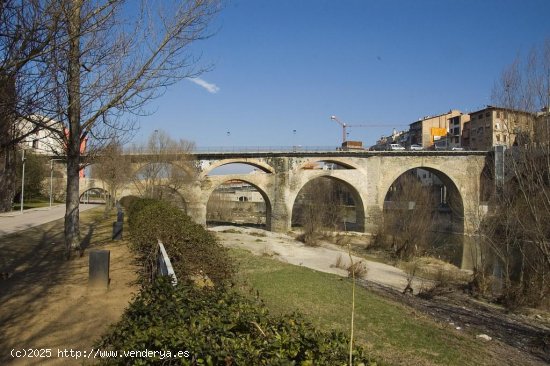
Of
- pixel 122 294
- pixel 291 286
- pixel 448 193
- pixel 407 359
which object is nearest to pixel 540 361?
pixel 407 359

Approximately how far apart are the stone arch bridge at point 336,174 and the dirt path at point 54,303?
3022 centimetres

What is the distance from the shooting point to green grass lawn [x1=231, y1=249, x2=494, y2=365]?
5859 millimetres

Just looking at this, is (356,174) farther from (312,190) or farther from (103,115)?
(103,115)

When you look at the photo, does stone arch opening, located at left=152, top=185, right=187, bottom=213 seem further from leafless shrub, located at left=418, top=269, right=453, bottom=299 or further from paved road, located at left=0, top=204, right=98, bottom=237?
leafless shrub, located at left=418, top=269, right=453, bottom=299

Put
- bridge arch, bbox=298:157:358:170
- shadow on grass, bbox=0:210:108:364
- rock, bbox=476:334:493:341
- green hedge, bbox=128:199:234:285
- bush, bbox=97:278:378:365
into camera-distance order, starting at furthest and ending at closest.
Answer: bridge arch, bbox=298:157:358:170
rock, bbox=476:334:493:341
green hedge, bbox=128:199:234:285
shadow on grass, bbox=0:210:108:364
bush, bbox=97:278:378:365

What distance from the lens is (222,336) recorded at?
7.80 feet

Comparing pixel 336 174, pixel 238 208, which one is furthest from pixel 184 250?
pixel 238 208

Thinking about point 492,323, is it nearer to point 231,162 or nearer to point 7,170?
point 7,170

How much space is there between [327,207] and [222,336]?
29.6m

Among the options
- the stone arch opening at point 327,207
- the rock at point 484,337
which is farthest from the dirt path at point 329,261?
the rock at point 484,337

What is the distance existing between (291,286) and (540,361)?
452cm

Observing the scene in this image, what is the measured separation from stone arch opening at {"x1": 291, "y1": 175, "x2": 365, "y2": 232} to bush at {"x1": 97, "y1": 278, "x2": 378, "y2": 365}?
21549mm

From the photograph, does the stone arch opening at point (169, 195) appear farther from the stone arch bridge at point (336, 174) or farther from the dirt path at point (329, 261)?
the dirt path at point (329, 261)

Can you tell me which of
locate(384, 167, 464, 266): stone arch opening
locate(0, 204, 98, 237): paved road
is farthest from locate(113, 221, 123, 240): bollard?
locate(384, 167, 464, 266): stone arch opening
